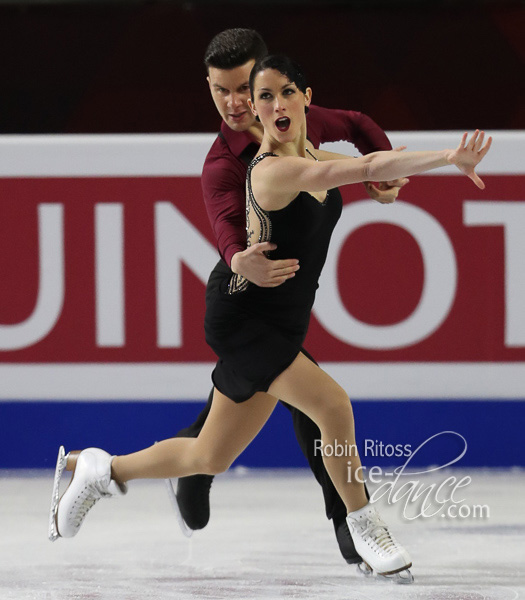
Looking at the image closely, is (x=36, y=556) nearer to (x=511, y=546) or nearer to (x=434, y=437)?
(x=511, y=546)

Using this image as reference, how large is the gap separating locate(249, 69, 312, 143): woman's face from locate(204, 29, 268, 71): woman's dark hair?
0.29m

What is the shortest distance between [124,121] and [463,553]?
9.16ft

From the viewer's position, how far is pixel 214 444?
2719 millimetres

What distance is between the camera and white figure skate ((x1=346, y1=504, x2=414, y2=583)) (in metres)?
2.70

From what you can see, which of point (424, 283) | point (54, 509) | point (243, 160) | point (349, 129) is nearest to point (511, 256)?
point (424, 283)

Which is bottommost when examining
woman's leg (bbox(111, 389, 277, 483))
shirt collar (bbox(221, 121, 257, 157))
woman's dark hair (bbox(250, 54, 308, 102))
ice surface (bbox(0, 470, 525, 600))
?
ice surface (bbox(0, 470, 525, 600))

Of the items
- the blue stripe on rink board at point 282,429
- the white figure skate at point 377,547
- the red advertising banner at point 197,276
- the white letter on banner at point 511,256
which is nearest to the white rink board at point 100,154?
the red advertising banner at point 197,276

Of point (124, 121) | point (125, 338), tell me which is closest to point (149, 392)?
point (125, 338)

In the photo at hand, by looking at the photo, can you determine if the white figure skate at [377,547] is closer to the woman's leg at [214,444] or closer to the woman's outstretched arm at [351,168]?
the woman's leg at [214,444]

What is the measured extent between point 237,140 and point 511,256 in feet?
5.49

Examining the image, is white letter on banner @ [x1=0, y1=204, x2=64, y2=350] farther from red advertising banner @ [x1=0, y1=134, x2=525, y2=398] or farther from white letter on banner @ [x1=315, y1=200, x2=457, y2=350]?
white letter on banner @ [x1=315, y1=200, x2=457, y2=350]

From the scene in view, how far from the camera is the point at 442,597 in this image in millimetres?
2594

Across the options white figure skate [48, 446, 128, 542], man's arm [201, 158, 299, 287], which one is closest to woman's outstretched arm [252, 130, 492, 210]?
man's arm [201, 158, 299, 287]

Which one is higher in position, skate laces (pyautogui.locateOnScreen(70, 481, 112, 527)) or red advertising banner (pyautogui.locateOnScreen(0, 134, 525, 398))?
red advertising banner (pyautogui.locateOnScreen(0, 134, 525, 398))
